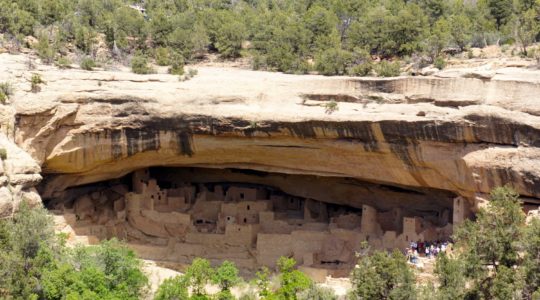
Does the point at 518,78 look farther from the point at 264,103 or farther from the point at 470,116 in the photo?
the point at 264,103

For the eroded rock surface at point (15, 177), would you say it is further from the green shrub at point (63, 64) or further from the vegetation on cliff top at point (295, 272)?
the green shrub at point (63, 64)

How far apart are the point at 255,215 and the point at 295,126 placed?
4.43 metres

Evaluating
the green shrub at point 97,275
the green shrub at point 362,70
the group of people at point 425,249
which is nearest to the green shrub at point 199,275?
the green shrub at point 97,275

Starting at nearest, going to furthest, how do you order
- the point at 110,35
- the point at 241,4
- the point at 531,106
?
the point at 531,106, the point at 110,35, the point at 241,4

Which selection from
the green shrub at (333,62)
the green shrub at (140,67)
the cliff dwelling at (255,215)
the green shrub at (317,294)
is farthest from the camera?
the green shrub at (333,62)

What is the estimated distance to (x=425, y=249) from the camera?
2114cm

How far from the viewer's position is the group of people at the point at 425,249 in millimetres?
20438

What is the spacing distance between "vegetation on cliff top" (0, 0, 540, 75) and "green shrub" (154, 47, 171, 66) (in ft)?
0.16

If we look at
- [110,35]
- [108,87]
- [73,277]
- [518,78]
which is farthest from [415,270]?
A: [110,35]

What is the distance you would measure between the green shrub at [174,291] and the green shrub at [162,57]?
11.0 meters

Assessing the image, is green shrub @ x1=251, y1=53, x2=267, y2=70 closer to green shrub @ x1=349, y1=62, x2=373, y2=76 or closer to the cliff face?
green shrub @ x1=349, y1=62, x2=373, y2=76

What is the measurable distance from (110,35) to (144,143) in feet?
30.3

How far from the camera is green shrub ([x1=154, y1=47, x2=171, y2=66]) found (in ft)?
93.8

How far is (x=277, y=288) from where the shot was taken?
20969 mm
